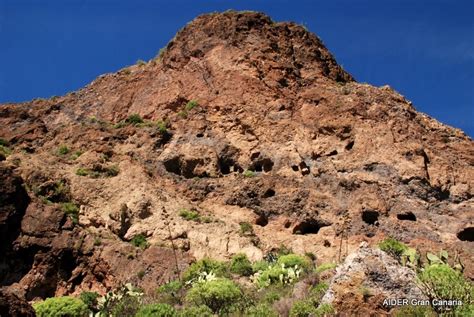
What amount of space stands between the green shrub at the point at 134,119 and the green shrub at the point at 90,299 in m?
14.5

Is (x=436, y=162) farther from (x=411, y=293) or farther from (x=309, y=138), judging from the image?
(x=411, y=293)

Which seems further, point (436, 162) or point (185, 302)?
point (436, 162)

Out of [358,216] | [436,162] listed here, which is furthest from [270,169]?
[436,162]

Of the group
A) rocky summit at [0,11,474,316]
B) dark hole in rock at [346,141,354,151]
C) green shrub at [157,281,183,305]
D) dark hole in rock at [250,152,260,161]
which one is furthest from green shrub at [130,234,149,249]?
dark hole in rock at [346,141,354,151]

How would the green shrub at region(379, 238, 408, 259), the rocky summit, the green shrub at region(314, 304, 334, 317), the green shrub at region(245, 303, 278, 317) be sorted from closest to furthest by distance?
1. the green shrub at region(314, 304, 334, 317)
2. the green shrub at region(245, 303, 278, 317)
3. the green shrub at region(379, 238, 408, 259)
4. the rocky summit

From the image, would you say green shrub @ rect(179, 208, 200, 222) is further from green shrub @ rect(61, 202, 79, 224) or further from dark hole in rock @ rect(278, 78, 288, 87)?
dark hole in rock @ rect(278, 78, 288, 87)

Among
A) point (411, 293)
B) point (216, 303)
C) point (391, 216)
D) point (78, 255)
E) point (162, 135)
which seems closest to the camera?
point (411, 293)

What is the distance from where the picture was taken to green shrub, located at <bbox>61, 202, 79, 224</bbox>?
26.2m

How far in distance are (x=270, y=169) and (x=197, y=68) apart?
9.49 meters

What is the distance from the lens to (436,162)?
29609mm

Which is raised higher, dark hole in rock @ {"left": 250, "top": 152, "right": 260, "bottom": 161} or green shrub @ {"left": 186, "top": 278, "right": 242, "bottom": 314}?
dark hole in rock @ {"left": 250, "top": 152, "right": 260, "bottom": 161}

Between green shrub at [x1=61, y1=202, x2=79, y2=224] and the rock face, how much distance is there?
15.5 meters

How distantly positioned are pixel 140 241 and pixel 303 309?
12976 millimetres

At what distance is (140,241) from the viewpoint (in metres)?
25.4
